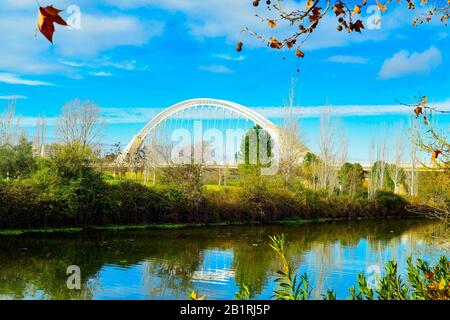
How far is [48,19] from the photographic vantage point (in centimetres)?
138

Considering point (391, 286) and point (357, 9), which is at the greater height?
point (357, 9)

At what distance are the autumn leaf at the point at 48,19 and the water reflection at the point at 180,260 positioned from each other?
5852mm

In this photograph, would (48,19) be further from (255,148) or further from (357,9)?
(255,148)

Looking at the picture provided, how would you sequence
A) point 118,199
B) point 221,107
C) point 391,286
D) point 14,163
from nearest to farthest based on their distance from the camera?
1. point 391,286
2. point 118,199
3. point 14,163
4. point 221,107

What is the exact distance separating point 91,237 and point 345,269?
8.31 metres

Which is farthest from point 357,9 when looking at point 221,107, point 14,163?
point 221,107

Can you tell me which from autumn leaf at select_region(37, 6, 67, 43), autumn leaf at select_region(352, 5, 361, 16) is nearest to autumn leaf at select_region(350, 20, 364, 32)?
autumn leaf at select_region(352, 5, 361, 16)

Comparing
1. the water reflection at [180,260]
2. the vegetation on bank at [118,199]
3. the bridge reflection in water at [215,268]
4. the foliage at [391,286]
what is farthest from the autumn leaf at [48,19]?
the vegetation on bank at [118,199]

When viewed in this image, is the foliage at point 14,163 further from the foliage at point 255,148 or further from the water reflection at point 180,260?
the foliage at point 255,148

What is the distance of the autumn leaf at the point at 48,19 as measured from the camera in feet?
4.50

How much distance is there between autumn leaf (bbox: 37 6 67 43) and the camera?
54.0 inches

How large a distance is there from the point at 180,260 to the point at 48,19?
11.5m
